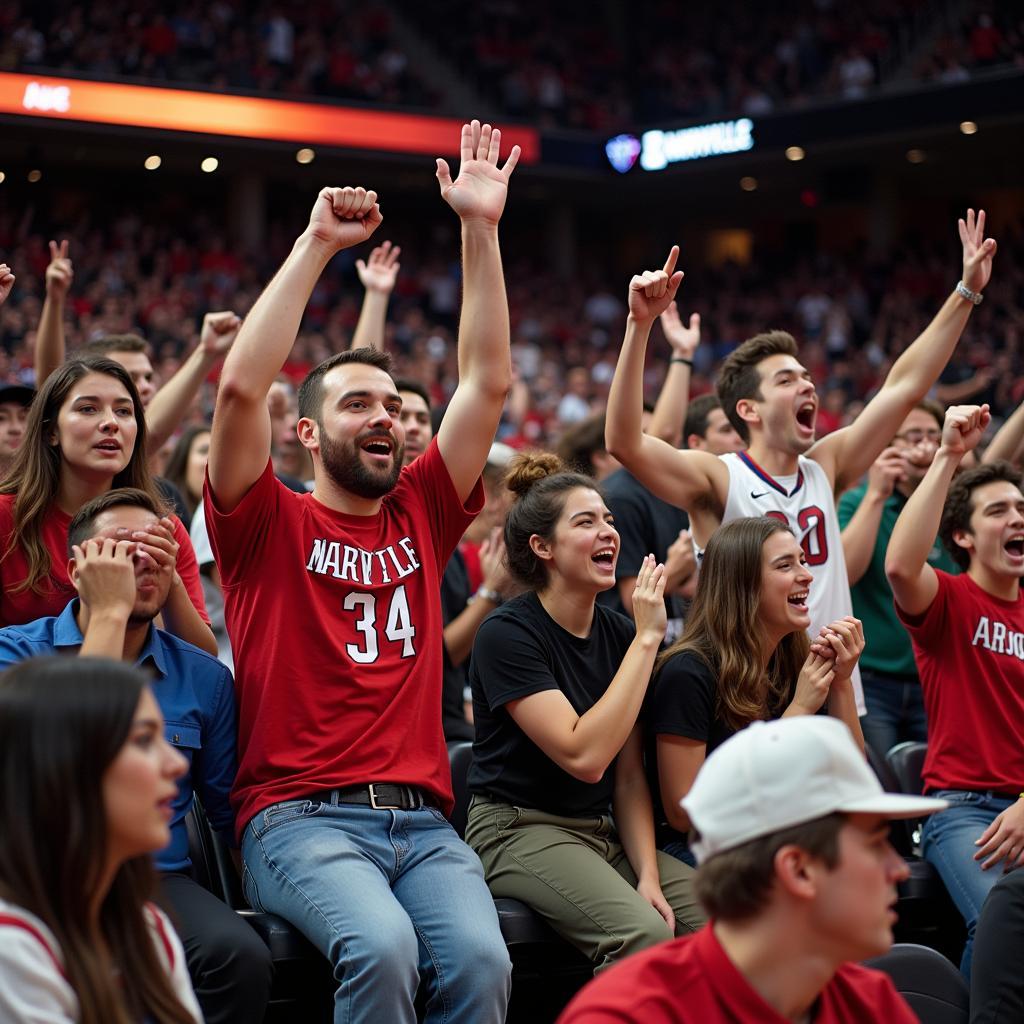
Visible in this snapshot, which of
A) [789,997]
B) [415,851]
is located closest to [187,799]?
[415,851]

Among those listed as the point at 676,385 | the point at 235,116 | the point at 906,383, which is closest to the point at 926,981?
the point at 906,383

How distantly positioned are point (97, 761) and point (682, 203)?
900 inches

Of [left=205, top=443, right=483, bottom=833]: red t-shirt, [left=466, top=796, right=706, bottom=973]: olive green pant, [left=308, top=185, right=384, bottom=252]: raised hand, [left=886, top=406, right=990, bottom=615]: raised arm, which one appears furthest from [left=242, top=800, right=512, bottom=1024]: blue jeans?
[left=886, top=406, right=990, bottom=615]: raised arm

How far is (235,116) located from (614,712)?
15.3 meters

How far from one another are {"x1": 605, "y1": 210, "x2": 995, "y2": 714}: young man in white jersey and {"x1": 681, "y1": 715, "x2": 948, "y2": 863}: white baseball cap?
2.39 metres

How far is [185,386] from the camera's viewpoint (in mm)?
5227

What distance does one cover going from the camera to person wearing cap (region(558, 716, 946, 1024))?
1973 mm

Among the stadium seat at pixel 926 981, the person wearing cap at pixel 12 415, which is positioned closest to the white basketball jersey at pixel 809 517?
the stadium seat at pixel 926 981

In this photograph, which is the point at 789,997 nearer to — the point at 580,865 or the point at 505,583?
the point at 580,865

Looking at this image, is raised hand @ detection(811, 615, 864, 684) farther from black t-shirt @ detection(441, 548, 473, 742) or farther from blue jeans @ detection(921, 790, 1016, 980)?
black t-shirt @ detection(441, 548, 473, 742)

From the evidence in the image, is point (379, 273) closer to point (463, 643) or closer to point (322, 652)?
point (463, 643)

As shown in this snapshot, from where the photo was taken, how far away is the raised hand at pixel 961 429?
4219 millimetres

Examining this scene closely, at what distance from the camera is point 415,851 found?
336 cm

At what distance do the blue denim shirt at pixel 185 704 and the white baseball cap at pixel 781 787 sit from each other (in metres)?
1.77
